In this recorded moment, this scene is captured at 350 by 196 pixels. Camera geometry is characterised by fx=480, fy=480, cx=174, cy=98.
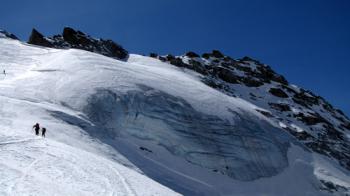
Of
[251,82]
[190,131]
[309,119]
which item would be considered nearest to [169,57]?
[251,82]

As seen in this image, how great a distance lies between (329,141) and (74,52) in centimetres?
3484

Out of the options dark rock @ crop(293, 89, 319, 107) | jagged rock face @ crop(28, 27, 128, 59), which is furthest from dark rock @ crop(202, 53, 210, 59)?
jagged rock face @ crop(28, 27, 128, 59)

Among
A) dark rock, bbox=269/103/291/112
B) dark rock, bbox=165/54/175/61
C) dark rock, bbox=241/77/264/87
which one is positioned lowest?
dark rock, bbox=269/103/291/112

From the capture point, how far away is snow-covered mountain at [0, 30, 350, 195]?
78.3 ft

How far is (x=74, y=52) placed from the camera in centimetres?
5959

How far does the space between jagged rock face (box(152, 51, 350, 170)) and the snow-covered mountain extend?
→ 0.57 m

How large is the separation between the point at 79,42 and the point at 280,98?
116 feet

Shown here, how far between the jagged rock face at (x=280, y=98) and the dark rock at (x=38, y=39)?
20623mm

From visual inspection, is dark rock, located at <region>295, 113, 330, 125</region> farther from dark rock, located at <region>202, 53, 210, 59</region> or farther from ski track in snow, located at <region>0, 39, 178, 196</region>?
ski track in snow, located at <region>0, 39, 178, 196</region>

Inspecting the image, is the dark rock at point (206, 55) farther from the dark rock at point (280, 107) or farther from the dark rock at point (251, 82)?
the dark rock at point (280, 107)

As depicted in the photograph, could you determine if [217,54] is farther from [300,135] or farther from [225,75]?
[300,135]

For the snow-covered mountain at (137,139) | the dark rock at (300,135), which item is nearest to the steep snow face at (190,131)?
the snow-covered mountain at (137,139)

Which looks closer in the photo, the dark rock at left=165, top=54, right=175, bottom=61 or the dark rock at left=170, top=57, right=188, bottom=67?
the dark rock at left=170, top=57, right=188, bottom=67

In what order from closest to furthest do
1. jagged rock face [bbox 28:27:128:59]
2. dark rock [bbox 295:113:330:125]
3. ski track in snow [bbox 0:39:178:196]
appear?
ski track in snow [bbox 0:39:178:196]
dark rock [bbox 295:113:330:125]
jagged rock face [bbox 28:27:128:59]
